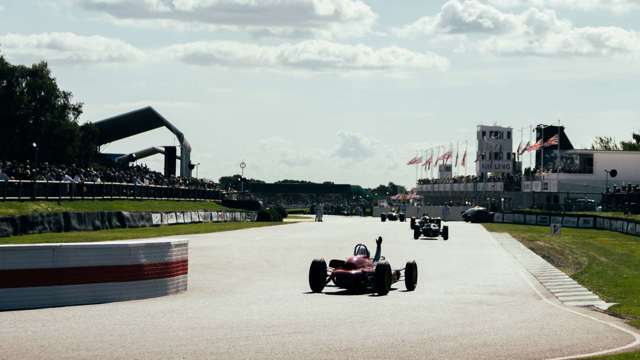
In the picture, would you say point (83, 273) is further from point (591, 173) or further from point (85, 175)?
point (591, 173)

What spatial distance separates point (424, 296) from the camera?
880 inches

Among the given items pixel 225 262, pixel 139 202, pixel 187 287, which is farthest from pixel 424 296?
pixel 139 202

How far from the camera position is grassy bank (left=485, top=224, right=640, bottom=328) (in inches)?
908

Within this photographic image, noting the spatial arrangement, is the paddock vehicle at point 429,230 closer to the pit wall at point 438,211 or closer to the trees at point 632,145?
the pit wall at point 438,211

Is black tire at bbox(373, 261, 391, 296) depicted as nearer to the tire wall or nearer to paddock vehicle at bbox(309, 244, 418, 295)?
paddock vehicle at bbox(309, 244, 418, 295)

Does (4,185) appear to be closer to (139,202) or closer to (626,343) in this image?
(139,202)

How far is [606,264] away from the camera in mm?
35781

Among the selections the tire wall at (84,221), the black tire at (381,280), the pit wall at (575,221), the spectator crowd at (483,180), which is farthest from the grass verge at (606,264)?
the spectator crowd at (483,180)

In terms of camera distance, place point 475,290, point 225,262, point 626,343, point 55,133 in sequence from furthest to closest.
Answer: point 55,133 → point 225,262 → point 475,290 → point 626,343

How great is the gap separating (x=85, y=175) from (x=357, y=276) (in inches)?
1403

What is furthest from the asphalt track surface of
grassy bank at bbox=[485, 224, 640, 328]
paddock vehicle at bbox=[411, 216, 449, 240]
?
paddock vehicle at bbox=[411, 216, 449, 240]

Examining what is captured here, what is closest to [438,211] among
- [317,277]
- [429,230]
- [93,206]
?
[429,230]

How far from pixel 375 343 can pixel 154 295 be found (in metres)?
7.20

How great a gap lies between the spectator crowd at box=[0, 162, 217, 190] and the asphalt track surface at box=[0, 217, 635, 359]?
859 inches
